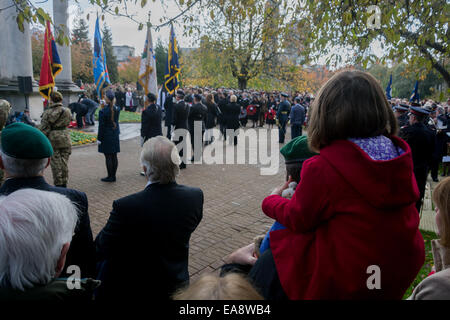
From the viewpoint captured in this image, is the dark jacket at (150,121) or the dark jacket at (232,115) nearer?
the dark jacket at (150,121)

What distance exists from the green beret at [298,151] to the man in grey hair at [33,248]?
3.70ft

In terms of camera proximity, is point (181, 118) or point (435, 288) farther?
point (181, 118)

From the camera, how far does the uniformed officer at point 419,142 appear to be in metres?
5.45

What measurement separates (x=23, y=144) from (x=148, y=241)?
1316 millimetres

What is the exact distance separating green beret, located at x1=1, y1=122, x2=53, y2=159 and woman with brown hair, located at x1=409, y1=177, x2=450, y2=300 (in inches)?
107

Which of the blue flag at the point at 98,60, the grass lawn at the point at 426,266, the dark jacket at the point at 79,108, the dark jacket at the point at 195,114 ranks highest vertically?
the blue flag at the point at 98,60

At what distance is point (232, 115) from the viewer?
44.3ft

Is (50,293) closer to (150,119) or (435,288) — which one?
(435,288)

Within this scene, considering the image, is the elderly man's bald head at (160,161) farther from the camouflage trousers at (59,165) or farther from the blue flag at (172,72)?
the blue flag at (172,72)

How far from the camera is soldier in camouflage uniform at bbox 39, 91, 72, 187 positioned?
605 centimetres

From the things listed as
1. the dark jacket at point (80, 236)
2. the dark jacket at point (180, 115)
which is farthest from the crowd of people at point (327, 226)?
the dark jacket at point (180, 115)

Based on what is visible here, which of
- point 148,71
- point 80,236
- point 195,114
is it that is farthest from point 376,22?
point 148,71
